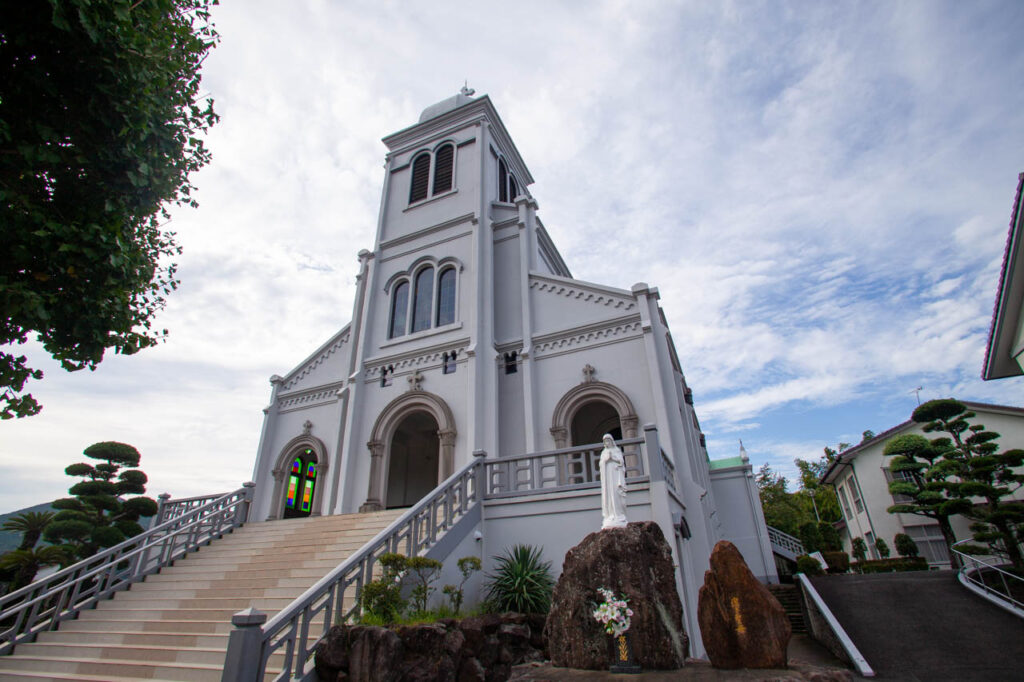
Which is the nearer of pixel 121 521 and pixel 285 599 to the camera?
pixel 285 599

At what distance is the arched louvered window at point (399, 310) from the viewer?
18.4m

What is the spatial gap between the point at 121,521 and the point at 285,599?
1328 centimetres

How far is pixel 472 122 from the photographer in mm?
20797

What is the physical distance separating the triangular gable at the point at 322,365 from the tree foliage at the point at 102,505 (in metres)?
5.93

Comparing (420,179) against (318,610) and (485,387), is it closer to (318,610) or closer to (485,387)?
(485,387)

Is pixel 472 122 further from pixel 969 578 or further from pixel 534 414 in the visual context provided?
pixel 969 578

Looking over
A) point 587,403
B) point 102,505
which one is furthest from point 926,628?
point 102,505

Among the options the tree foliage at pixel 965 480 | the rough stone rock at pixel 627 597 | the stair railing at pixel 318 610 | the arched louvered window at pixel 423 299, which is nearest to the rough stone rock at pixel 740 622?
the rough stone rock at pixel 627 597

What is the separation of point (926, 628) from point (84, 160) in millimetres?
17228

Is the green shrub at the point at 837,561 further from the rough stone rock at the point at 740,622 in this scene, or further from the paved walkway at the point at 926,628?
the rough stone rock at the point at 740,622

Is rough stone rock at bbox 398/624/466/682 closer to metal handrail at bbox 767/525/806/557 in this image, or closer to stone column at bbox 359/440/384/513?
stone column at bbox 359/440/384/513

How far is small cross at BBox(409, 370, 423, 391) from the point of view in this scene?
53.6ft

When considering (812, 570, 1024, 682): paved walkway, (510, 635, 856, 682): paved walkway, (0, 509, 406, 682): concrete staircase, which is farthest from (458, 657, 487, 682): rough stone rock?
(812, 570, 1024, 682): paved walkway

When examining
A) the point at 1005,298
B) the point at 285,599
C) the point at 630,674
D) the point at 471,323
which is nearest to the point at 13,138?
the point at 285,599
